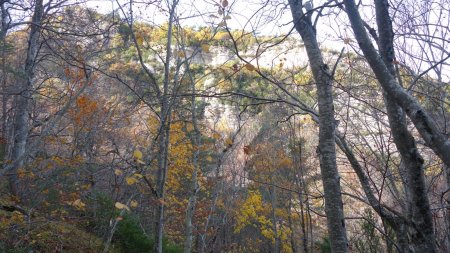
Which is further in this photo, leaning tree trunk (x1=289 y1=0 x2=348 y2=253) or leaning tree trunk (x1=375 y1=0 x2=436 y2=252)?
leaning tree trunk (x1=289 y1=0 x2=348 y2=253)

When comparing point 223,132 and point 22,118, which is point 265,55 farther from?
point 223,132

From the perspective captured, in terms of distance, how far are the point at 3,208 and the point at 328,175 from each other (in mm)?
5696

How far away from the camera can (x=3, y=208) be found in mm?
5797

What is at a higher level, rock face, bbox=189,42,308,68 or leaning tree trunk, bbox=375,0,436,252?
rock face, bbox=189,42,308,68

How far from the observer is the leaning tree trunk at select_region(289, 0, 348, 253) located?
86.7 inches

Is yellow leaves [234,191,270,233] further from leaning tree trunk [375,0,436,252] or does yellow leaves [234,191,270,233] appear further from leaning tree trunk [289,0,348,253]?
leaning tree trunk [375,0,436,252]

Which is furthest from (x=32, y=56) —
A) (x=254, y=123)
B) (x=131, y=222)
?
(x=254, y=123)

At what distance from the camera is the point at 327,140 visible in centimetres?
237

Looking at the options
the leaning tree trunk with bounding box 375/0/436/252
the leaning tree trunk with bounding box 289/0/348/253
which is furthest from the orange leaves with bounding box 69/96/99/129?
the leaning tree trunk with bounding box 375/0/436/252

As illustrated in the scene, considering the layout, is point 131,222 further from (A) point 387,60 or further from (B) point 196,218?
(A) point 387,60

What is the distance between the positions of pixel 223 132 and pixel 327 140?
61.2 ft

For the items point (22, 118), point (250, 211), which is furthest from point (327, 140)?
point (250, 211)

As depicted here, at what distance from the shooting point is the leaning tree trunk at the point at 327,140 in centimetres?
220

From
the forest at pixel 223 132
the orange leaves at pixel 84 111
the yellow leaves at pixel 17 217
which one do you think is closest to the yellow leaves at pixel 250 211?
the forest at pixel 223 132
